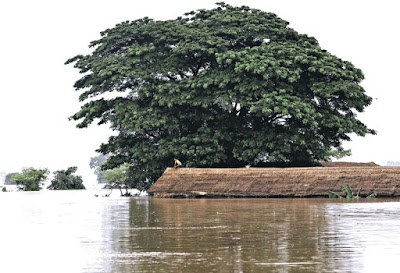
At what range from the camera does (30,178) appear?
148 feet

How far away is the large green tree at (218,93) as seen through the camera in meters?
29.8

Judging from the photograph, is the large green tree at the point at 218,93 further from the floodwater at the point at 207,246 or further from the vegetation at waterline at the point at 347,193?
the floodwater at the point at 207,246

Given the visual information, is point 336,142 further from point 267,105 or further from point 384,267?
point 384,267

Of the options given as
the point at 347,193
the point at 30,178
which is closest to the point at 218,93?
the point at 347,193

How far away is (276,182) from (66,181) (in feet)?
87.1

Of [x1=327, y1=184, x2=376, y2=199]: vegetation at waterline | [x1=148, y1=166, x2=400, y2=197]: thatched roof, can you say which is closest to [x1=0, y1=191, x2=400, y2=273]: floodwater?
[x1=327, y1=184, x2=376, y2=199]: vegetation at waterline

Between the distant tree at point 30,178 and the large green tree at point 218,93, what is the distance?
1262cm

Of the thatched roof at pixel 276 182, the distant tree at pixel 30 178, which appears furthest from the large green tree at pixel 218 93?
the distant tree at pixel 30 178

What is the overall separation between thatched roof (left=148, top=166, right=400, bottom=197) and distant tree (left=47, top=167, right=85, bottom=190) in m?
22.6

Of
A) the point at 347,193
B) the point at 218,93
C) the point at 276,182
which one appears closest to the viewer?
the point at 347,193

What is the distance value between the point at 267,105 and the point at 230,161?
4351mm

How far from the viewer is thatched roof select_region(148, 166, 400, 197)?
920 inches

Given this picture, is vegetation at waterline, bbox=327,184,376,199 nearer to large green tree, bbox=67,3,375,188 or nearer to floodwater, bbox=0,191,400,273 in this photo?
large green tree, bbox=67,3,375,188

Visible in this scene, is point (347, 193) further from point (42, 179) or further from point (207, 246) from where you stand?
point (42, 179)
